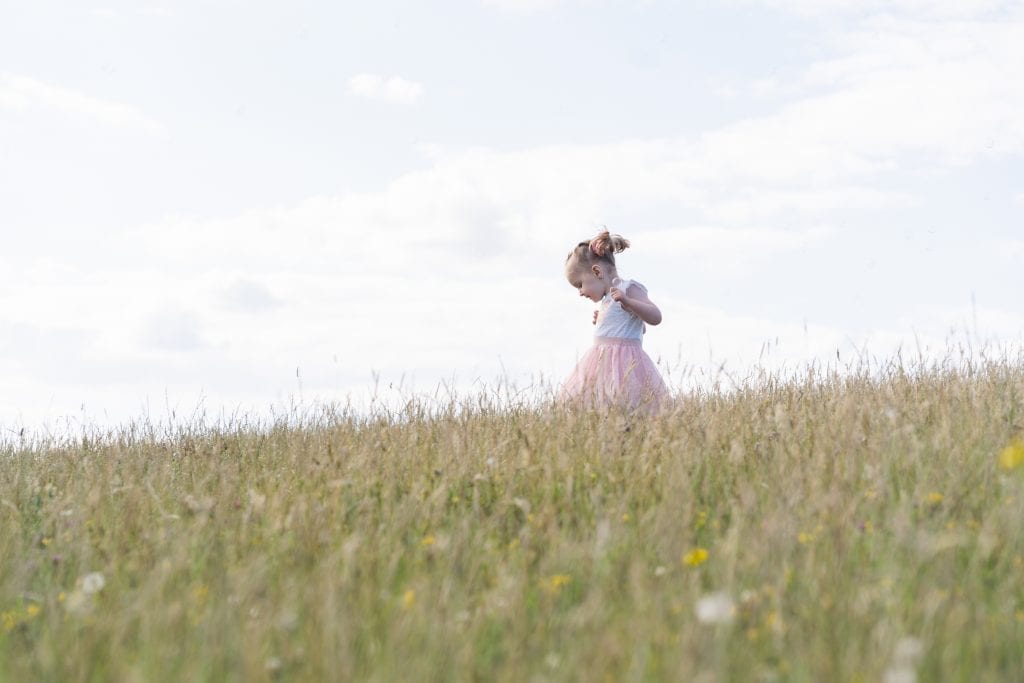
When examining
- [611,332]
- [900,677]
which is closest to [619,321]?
[611,332]

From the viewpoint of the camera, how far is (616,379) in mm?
7285

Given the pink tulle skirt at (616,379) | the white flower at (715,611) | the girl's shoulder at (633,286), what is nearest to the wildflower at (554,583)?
the white flower at (715,611)

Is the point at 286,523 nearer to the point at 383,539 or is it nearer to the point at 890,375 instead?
the point at 383,539

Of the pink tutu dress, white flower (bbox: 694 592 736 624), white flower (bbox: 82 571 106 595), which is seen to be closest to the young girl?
the pink tutu dress

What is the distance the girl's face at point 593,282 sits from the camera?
305 inches

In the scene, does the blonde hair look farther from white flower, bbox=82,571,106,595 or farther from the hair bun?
white flower, bbox=82,571,106,595

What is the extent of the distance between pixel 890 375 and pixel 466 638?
5.57 m

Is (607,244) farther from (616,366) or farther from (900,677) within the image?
(900,677)

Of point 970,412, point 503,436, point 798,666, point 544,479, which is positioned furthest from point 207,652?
point 970,412

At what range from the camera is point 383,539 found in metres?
3.80

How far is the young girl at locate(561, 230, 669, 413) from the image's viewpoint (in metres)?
7.19

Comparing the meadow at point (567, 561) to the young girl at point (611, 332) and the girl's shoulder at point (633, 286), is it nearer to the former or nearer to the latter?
the young girl at point (611, 332)

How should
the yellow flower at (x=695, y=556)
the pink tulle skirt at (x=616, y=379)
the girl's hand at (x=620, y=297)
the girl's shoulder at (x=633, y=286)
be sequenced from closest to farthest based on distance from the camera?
the yellow flower at (x=695, y=556) < the pink tulle skirt at (x=616, y=379) < the girl's hand at (x=620, y=297) < the girl's shoulder at (x=633, y=286)

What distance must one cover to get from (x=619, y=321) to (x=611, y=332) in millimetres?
100
